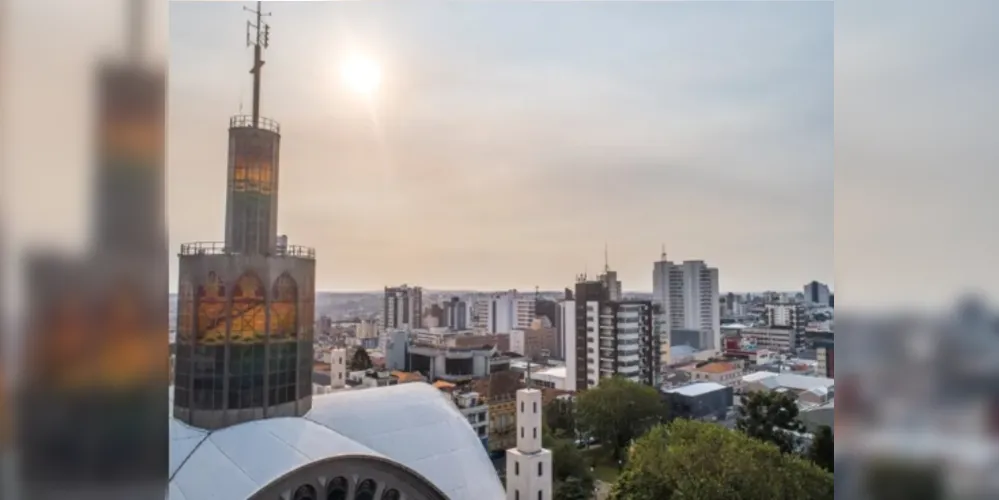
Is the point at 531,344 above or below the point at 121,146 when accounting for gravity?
below

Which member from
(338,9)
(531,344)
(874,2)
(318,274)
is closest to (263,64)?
(338,9)

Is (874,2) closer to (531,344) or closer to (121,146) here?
(121,146)

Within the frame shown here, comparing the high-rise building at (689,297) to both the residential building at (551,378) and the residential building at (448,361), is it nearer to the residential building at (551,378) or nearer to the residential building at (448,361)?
the residential building at (551,378)

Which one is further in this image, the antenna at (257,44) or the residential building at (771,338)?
the residential building at (771,338)

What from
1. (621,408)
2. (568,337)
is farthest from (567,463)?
(568,337)

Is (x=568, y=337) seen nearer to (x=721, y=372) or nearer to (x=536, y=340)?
(x=536, y=340)

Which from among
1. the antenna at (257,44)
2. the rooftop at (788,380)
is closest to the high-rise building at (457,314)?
the antenna at (257,44)
